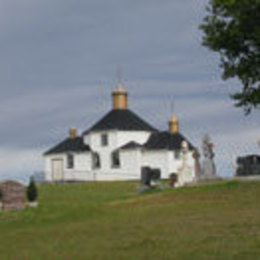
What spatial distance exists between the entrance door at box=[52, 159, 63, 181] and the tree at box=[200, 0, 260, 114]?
39211 millimetres

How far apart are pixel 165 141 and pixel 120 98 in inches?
287

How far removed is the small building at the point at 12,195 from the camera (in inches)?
1551

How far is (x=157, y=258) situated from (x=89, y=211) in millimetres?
14476

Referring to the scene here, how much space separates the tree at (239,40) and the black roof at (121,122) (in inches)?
1362

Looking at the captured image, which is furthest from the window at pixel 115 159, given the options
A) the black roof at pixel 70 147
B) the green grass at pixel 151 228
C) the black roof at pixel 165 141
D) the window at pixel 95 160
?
the green grass at pixel 151 228

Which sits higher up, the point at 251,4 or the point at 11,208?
the point at 251,4

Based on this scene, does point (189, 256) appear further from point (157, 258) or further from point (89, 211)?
point (89, 211)

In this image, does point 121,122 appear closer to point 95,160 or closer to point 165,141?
point 95,160

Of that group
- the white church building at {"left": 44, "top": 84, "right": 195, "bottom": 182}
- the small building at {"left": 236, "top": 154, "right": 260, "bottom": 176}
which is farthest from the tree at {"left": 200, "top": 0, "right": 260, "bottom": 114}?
the white church building at {"left": 44, "top": 84, "right": 195, "bottom": 182}

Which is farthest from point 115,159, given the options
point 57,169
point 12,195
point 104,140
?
point 12,195

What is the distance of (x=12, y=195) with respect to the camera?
3984 centimetres

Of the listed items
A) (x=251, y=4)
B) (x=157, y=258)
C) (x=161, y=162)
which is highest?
(x=251, y=4)

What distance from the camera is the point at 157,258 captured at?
50.5ft

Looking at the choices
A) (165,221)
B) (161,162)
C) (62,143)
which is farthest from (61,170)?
(165,221)
